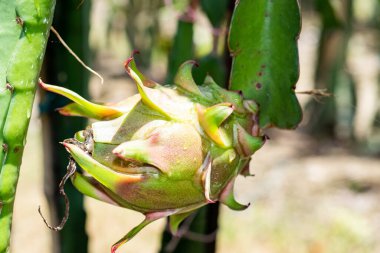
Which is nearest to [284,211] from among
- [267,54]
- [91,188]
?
[267,54]

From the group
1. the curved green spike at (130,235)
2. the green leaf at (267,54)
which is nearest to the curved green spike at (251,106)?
the green leaf at (267,54)

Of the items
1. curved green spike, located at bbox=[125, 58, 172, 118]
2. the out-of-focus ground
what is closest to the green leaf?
curved green spike, located at bbox=[125, 58, 172, 118]

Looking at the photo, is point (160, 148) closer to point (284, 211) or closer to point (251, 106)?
point (251, 106)

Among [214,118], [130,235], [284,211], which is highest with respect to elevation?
[214,118]

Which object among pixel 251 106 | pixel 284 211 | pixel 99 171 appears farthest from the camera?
pixel 284 211

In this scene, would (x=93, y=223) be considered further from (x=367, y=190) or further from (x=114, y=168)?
(x=114, y=168)

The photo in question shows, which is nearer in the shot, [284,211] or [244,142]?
[244,142]

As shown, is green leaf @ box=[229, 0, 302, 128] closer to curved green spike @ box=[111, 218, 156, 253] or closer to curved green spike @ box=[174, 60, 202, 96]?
curved green spike @ box=[174, 60, 202, 96]

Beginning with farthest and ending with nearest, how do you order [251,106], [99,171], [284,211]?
1. [284,211]
2. [251,106]
3. [99,171]
